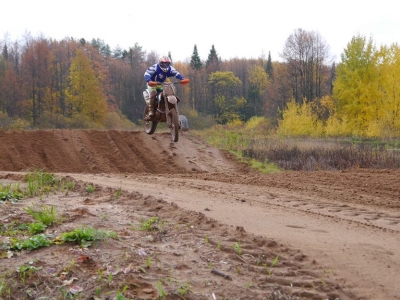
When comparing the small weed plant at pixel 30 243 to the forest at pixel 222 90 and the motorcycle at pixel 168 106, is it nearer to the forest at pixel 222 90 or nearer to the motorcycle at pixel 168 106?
the motorcycle at pixel 168 106

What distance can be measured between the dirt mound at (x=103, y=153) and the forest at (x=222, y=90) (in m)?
19.9

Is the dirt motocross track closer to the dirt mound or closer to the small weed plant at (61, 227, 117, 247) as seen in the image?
the small weed plant at (61, 227, 117, 247)

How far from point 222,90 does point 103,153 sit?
60812mm

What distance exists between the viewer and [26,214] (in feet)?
21.7

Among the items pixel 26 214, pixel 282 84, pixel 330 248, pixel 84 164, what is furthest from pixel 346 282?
pixel 282 84

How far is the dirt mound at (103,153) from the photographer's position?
17891mm

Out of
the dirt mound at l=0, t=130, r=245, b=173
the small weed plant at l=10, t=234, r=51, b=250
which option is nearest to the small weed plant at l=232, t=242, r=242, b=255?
the small weed plant at l=10, t=234, r=51, b=250

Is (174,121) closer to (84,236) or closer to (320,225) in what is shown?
(320,225)

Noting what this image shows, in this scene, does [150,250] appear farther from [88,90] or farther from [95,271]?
[88,90]

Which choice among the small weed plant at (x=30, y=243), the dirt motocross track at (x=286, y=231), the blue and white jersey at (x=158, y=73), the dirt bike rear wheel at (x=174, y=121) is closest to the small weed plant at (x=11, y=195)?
the dirt motocross track at (x=286, y=231)

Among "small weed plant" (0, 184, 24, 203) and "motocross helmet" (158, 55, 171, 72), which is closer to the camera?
"small weed plant" (0, 184, 24, 203)

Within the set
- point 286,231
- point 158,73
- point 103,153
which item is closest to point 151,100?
point 158,73

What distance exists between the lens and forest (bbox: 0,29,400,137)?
39.8 m

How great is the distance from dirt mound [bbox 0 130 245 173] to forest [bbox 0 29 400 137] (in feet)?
65.3
